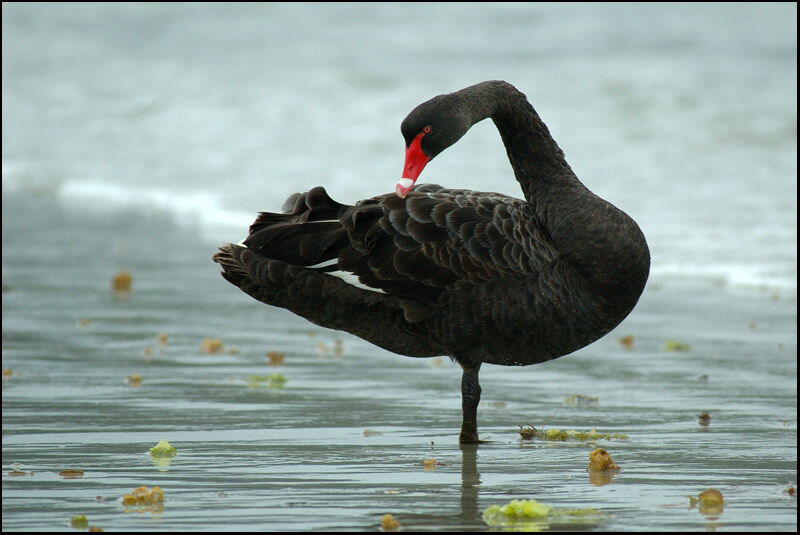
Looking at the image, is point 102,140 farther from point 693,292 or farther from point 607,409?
point 607,409

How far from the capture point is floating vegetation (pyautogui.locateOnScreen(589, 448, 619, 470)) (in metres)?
4.19

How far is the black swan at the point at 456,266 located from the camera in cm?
459

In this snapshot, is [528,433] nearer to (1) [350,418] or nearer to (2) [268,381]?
(1) [350,418]

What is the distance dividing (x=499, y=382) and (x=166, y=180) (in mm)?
9693

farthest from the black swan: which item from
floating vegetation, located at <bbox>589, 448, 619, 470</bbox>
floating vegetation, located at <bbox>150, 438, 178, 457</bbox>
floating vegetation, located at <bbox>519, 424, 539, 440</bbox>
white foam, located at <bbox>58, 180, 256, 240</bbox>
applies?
white foam, located at <bbox>58, 180, 256, 240</bbox>

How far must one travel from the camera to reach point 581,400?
564cm

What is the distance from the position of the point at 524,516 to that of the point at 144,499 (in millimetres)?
1139

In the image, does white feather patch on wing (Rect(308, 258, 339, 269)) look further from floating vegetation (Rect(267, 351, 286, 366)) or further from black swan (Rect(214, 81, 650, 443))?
floating vegetation (Rect(267, 351, 286, 366))

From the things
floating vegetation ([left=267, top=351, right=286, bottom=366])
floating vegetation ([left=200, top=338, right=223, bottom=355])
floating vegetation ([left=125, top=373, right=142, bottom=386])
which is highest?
floating vegetation ([left=200, top=338, right=223, bottom=355])

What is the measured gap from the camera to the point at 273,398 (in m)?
5.58

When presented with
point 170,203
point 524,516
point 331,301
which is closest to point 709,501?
point 524,516

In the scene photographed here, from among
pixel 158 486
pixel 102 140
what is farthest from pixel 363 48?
pixel 158 486

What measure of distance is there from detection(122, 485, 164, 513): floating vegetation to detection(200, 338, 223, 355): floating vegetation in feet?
Result: 9.88

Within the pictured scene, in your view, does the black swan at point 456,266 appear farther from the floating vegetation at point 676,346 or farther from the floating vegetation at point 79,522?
the floating vegetation at point 676,346
